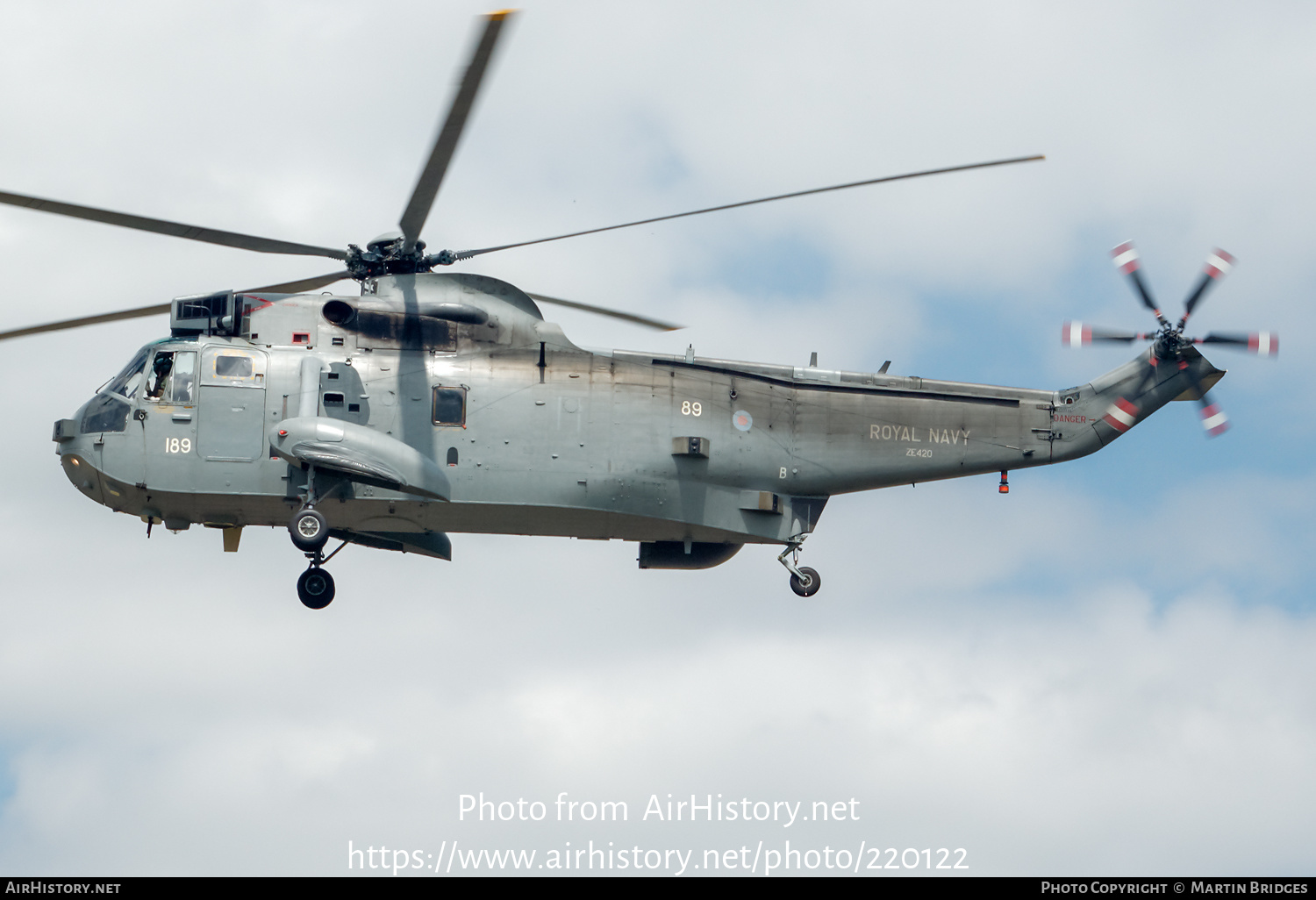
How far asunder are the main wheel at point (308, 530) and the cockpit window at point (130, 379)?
11.5 ft

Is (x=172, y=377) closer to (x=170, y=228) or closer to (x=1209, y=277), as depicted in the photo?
(x=170, y=228)

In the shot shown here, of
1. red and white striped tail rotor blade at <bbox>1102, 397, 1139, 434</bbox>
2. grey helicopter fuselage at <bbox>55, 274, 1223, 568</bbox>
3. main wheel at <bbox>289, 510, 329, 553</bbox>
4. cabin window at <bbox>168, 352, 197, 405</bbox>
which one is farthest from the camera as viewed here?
red and white striped tail rotor blade at <bbox>1102, 397, 1139, 434</bbox>

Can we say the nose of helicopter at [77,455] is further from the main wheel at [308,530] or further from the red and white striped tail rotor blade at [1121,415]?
the red and white striped tail rotor blade at [1121,415]

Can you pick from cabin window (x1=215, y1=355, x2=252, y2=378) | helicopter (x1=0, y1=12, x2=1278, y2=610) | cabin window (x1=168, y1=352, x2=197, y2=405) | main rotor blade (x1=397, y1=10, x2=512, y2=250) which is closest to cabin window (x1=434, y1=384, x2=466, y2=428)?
helicopter (x1=0, y1=12, x2=1278, y2=610)

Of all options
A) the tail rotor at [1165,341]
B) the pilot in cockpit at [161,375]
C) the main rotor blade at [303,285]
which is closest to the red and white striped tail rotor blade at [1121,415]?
the tail rotor at [1165,341]

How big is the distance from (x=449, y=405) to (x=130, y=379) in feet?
17.2

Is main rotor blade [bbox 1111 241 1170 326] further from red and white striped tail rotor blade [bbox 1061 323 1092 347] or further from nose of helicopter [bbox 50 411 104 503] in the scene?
nose of helicopter [bbox 50 411 104 503]

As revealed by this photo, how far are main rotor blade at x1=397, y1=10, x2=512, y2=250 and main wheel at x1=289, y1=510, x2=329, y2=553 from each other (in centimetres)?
476

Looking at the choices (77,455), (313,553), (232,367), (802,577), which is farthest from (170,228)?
(802,577)

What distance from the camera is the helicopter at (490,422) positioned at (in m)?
25.0

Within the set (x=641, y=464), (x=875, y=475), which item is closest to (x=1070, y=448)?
(x=875, y=475)

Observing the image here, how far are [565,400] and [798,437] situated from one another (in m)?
4.15

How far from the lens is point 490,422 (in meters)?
25.8

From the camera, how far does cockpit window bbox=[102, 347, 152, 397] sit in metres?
25.4
